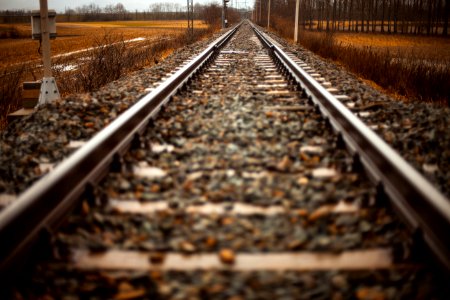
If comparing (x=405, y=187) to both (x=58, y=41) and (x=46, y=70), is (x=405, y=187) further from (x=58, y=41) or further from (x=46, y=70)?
(x=58, y=41)

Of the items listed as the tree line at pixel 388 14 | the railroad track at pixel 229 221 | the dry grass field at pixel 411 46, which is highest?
the tree line at pixel 388 14

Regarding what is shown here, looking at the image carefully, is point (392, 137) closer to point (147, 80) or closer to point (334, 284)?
point (334, 284)

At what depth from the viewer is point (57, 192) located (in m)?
2.34

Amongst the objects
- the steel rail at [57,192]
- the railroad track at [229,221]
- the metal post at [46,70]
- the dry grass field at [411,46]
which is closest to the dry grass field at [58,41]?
the metal post at [46,70]

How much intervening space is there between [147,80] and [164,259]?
19.1 ft

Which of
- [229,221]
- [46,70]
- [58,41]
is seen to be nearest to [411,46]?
[46,70]

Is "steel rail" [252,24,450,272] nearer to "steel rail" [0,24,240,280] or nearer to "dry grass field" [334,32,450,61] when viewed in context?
"steel rail" [0,24,240,280]

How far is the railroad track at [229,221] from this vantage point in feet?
6.11

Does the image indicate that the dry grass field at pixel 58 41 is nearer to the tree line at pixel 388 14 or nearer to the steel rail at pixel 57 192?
the steel rail at pixel 57 192

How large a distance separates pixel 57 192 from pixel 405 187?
192cm

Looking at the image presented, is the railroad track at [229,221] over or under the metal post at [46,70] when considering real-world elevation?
under

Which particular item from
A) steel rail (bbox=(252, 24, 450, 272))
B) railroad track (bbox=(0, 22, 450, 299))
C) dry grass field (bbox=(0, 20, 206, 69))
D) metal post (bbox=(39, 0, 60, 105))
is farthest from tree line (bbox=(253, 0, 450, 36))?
railroad track (bbox=(0, 22, 450, 299))

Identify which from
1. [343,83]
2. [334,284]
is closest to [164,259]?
[334,284]

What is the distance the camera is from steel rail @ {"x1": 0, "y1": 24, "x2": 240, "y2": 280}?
1902 mm
